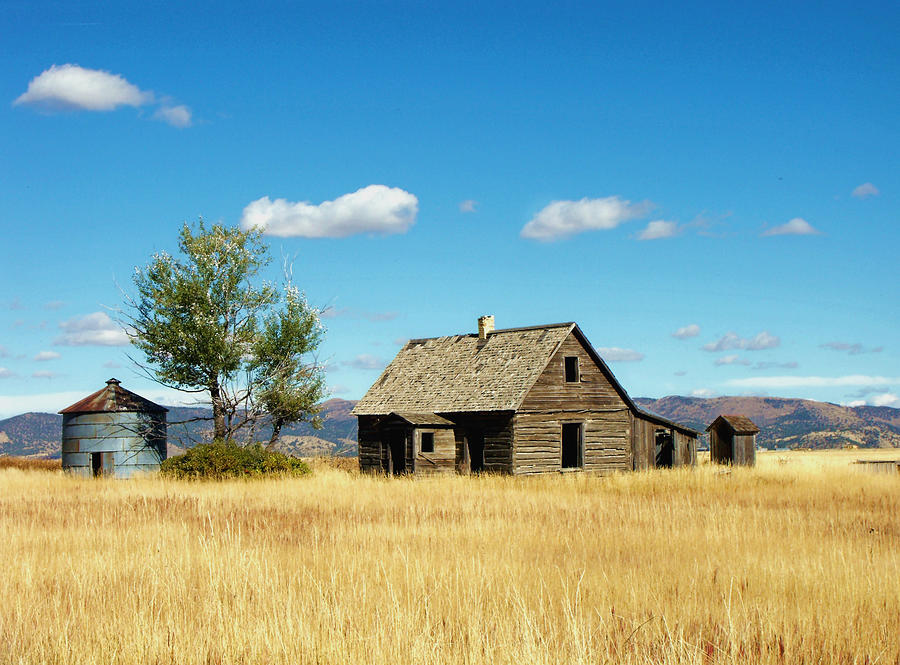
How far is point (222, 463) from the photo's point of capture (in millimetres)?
28391

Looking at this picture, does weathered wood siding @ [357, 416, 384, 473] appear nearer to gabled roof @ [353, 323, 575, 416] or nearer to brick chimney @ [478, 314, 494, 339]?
gabled roof @ [353, 323, 575, 416]

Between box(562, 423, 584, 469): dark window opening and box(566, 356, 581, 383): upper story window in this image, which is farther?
box(562, 423, 584, 469): dark window opening

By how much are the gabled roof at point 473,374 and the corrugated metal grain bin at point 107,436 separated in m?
8.66

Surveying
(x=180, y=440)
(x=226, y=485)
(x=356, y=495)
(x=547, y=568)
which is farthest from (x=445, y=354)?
(x=547, y=568)

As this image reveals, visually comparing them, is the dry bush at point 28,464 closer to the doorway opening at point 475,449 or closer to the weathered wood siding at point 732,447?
the doorway opening at point 475,449

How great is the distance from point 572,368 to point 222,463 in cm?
1368

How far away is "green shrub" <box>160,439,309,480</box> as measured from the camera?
28203mm

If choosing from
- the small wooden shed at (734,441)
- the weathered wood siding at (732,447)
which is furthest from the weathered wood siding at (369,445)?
the weathered wood siding at (732,447)

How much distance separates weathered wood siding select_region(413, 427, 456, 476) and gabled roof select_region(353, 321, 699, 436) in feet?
3.54

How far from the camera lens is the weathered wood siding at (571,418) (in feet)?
103

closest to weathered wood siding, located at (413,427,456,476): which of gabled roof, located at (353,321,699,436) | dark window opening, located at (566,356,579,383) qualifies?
gabled roof, located at (353,321,699,436)

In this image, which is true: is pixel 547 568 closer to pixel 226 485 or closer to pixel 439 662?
pixel 439 662

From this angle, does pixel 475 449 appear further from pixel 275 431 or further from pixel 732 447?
pixel 732 447

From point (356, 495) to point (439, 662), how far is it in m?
15.6
